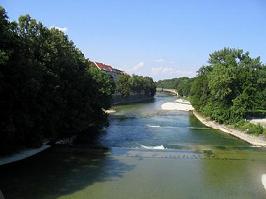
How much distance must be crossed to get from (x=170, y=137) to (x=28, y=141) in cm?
2191

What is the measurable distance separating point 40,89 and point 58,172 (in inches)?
451

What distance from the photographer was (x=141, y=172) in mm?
37156

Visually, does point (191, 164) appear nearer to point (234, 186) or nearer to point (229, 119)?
point (234, 186)

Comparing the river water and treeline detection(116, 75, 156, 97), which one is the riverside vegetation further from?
treeline detection(116, 75, 156, 97)

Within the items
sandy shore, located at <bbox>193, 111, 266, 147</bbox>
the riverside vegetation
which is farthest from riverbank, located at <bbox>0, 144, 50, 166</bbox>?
sandy shore, located at <bbox>193, 111, 266, 147</bbox>

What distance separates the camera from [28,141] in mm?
44812

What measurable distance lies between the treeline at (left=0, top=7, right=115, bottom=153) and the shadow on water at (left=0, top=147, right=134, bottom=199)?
315cm

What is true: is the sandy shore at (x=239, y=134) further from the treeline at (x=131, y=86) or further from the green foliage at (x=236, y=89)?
the treeline at (x=131, y=86)

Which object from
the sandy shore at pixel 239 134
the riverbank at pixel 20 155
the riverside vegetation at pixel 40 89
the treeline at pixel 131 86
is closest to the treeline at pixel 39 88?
the riverside vegetation at pixel 40 89

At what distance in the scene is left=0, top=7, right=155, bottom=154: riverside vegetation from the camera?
3819 cm

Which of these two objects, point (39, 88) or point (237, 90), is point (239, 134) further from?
point (39, 88)

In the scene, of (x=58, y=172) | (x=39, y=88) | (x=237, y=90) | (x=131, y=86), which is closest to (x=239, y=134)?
(x=237, y=90)

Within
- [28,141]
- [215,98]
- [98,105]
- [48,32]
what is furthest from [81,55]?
[215,98]

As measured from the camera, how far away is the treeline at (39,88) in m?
38.2
